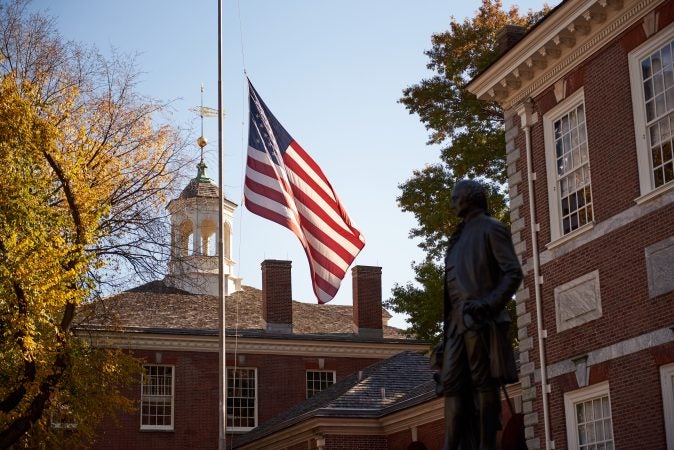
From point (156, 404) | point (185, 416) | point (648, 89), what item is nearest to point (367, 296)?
point (185, 416)

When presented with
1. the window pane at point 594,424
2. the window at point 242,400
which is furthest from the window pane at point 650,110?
the window at point 242,400

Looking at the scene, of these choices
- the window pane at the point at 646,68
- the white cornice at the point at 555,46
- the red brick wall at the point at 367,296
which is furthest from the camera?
the red brick wall at the point at 367,296

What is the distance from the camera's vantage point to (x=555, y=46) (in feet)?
68.3

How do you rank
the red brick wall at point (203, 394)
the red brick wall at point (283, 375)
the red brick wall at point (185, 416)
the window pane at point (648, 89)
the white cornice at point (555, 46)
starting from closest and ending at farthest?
1. the window pane at point (648, 89)
2. the white cornice at point (555, 46)
3. the red brick wall at point (185, 416)
4. the red brick wall at point (203, 394)
5. the red brick wall at point (283, 375)

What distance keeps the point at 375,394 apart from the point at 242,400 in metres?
11.0

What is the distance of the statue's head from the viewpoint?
10.2 meters

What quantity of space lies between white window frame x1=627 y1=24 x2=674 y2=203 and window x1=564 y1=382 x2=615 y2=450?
10.7 feet

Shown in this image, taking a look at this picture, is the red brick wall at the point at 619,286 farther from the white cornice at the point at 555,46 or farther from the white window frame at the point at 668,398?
the white cornice at the point at 555,46

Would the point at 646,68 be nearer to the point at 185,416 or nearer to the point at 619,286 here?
the point at 619,286

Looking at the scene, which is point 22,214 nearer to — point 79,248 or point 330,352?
point 79,248

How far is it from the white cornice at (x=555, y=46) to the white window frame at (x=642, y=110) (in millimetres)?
527

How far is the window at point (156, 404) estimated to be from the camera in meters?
43.9

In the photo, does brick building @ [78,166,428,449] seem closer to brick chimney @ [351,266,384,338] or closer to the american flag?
brick chimney @ [351,266,384,338]

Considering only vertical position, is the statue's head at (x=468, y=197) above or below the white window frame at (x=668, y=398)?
above
